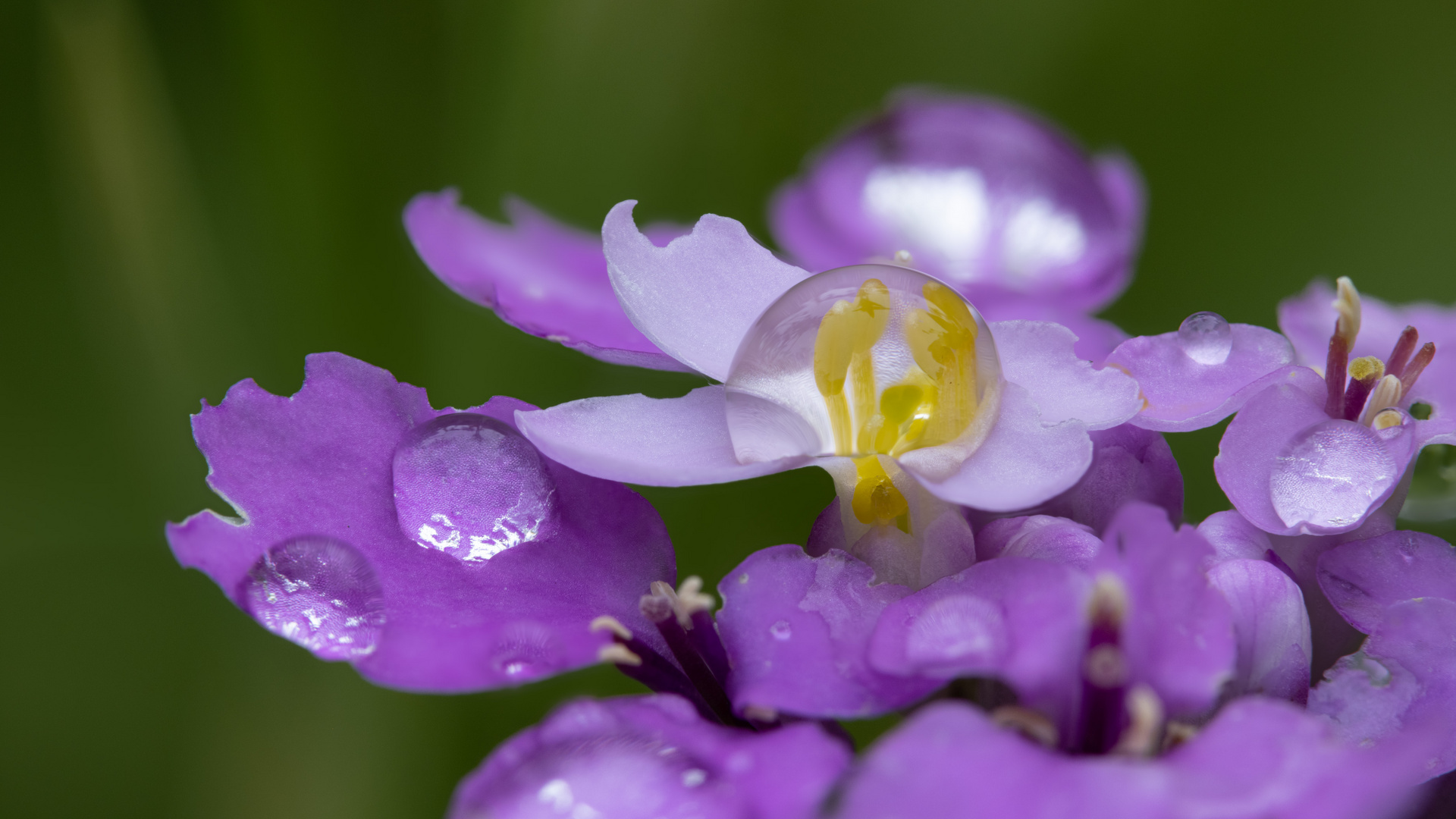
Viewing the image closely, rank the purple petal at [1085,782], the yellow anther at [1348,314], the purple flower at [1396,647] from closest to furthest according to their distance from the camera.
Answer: the purple petal at [1085,782]
the purple flower at [1396,647]
the yellow anther at [1348,314]

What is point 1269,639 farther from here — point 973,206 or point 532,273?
point 973,206

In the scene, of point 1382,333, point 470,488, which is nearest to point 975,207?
point 1382,333

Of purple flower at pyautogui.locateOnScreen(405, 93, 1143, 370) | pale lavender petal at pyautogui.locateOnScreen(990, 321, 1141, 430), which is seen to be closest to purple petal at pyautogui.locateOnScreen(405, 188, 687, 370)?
purple flower at pyautogui.locateOnScreen(405, 93, 1143, 370)

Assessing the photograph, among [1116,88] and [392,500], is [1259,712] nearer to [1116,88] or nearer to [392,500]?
[392,500]

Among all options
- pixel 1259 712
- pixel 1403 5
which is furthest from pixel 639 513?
pixel 1403 5

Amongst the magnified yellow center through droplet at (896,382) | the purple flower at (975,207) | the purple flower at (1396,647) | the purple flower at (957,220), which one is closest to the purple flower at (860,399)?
the magnified yellow center through droplet at (896,382)

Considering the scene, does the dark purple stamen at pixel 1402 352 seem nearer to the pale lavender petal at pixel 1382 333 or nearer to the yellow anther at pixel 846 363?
the pale lavender petal at pixel 1382 333

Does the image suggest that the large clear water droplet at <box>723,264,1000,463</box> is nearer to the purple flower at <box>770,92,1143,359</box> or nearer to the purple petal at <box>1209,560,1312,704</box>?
the purple petal at <box>1209,560,1312,704</box>
